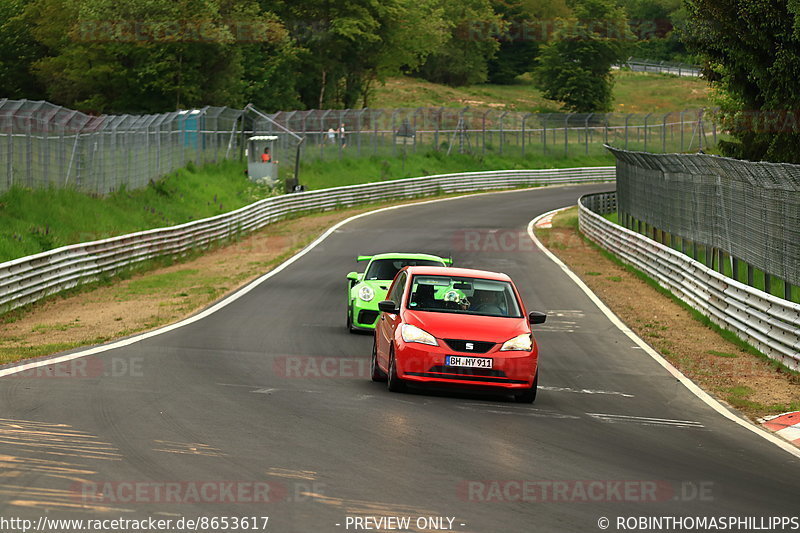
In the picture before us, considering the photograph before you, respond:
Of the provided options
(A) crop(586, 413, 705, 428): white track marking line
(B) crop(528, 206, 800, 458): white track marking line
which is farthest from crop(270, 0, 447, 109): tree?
(A) crop(586, 413, 705, 428): white track marking line

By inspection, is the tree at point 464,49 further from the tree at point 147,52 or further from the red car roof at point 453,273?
the red car roof at point 453,273

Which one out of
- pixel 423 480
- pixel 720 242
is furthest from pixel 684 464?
pixel 720 242

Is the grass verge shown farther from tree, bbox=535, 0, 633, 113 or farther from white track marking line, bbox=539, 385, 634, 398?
tree, bbox=535, 0, 633, 113

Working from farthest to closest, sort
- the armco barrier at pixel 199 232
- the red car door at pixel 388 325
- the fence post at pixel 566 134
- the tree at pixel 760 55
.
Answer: the fence post at pixel 566 134, the tree at pixel 760 55, the armco barrier at pixel 199 232, the red car door at pixel 388 325

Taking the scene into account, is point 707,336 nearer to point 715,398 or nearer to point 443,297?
point 715,398

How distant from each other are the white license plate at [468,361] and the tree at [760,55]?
49.3 feet

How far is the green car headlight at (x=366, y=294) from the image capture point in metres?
18.9

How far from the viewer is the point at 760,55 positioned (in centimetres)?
2756

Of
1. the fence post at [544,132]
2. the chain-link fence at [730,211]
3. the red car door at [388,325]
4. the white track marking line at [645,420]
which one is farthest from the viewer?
the fence post at [544,132]

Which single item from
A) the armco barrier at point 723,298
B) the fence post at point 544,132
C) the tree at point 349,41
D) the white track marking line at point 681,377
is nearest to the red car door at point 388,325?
the white track marking line at point 681,377

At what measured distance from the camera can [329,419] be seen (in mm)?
10898

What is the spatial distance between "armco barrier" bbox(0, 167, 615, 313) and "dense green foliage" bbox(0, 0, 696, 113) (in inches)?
494

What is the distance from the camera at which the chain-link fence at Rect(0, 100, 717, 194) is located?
1209 inches

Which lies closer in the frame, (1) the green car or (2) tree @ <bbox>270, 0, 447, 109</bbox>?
(1) the green car
